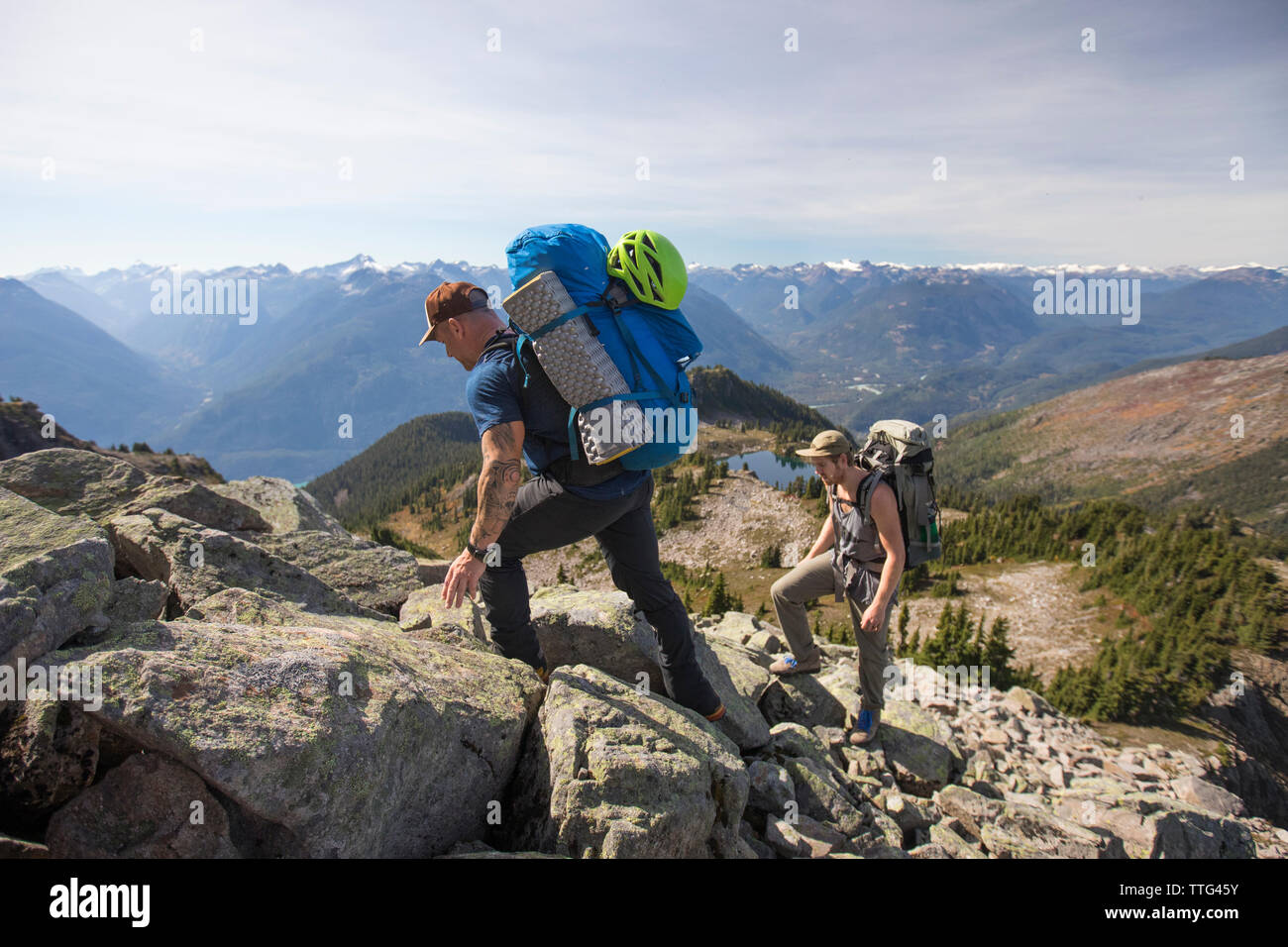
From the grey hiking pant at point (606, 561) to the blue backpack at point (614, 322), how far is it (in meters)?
0.55

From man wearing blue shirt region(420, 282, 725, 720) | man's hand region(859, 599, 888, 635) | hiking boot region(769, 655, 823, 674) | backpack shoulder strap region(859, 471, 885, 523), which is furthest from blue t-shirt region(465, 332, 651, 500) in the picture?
hiking boot region(769, 655, 823, 674)

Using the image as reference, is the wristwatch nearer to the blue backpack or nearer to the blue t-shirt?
the blue t-shirt

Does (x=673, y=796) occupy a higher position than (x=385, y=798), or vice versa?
(x=385, y=798)

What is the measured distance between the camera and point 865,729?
877cm

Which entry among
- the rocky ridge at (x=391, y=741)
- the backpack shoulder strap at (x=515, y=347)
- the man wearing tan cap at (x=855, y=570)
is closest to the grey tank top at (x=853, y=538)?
the man wearing tan cap at (x=855, y=570)

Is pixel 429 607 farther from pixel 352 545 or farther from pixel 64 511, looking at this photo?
pixel 64 511

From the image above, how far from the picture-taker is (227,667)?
4000mm

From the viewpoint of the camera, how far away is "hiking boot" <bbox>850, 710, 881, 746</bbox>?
870 centimetres

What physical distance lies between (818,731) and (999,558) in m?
50.3

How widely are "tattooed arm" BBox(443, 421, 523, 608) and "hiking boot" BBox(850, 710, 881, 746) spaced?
22.0 feet

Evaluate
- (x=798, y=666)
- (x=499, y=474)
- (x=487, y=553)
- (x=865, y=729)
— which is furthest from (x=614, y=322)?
(x=865, y=729)
